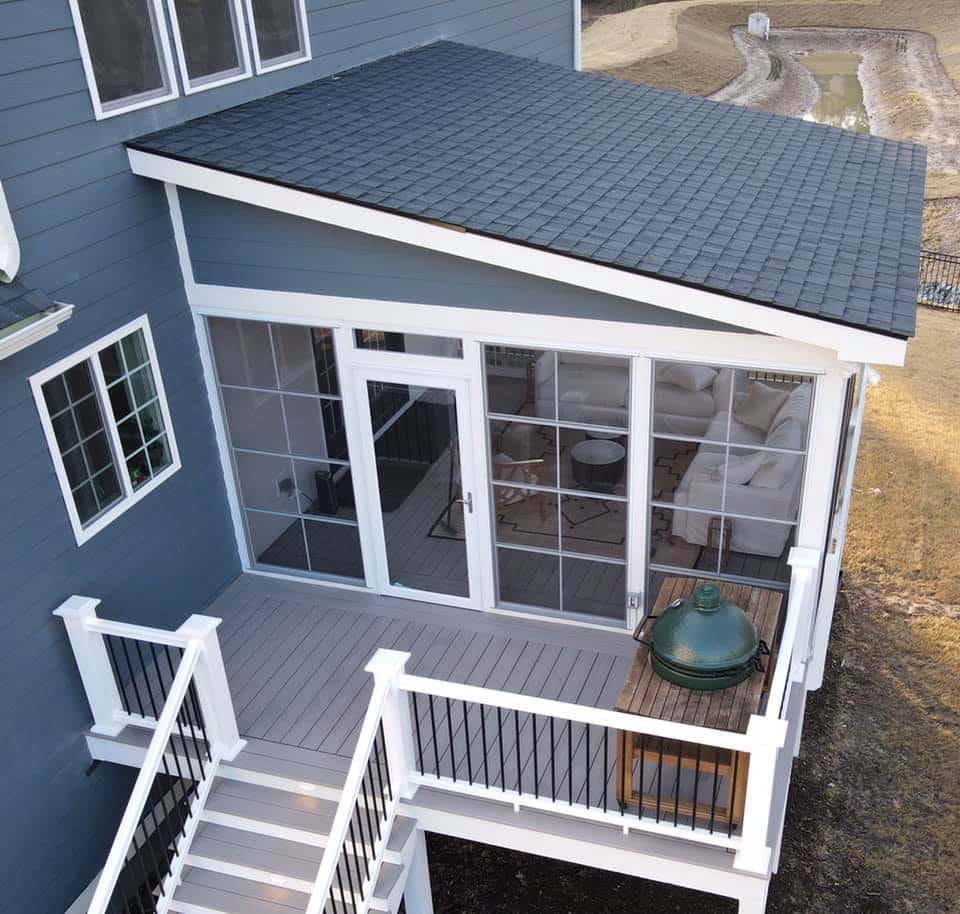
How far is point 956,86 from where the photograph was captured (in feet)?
104

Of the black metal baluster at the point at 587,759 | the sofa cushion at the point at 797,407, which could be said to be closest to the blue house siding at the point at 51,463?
the black metal baluster at the point at 587,759

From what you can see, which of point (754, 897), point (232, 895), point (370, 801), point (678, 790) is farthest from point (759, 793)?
point (232, 895)

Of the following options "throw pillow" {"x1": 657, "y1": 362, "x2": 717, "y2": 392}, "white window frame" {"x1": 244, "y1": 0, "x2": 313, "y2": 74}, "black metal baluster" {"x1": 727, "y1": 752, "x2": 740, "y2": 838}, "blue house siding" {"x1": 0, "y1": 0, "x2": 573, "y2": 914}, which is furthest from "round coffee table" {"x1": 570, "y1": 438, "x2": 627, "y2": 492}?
"white window frame" {"x1": 244, "y1": 0, "x2": 313, "y2": 74}

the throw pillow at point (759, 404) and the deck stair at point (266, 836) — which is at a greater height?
the throw pillow at point (759, 404)

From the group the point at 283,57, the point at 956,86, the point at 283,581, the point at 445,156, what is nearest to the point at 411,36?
the point at 283,57

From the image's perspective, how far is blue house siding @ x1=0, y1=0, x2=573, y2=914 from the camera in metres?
5.00

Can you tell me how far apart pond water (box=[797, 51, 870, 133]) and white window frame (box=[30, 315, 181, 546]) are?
90.5ft

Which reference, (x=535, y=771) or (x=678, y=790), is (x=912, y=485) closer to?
(x=678, y=790)

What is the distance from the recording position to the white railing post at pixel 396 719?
193 inches

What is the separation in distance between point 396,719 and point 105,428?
7.95 feet

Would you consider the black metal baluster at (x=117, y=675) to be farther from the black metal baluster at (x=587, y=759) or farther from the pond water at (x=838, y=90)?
the pond water at (x=838, y=90)

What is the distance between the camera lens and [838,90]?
35.8 m

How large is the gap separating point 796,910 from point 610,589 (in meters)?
2.28

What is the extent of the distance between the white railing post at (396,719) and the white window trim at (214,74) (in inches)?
147
